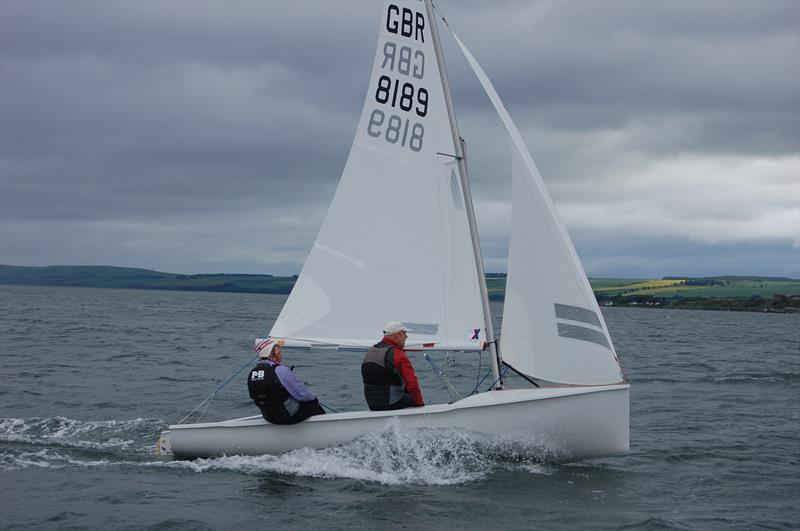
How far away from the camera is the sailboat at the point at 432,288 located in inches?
348

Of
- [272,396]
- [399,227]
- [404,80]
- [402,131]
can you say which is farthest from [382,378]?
[404,80]

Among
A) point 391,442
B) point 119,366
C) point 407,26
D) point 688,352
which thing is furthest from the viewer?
point 688,352

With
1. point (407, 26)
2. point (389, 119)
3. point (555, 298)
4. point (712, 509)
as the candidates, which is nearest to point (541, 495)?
point (712, 509)

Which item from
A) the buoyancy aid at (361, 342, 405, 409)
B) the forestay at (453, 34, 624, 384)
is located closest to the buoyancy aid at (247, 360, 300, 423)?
the buoyancy aid at (361, 342, 405, 409)

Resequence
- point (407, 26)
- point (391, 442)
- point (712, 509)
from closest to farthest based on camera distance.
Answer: point (712, 509)
point (391, 442)
point (407, 26)

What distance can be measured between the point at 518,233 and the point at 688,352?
21190mm

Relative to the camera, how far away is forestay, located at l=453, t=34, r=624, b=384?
903cm

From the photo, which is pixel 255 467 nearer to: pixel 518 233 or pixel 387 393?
pixel 387 393

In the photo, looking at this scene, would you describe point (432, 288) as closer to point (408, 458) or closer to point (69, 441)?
point (408, 458)

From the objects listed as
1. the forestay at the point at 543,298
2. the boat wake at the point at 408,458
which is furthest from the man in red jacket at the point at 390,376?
the forestay at the point at 543,298

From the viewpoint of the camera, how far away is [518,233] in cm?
934

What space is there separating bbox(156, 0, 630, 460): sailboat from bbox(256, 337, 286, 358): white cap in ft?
0.67

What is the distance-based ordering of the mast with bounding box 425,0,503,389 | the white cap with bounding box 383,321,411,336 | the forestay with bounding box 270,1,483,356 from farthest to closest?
the forestay with bounding box 270,1,483,356, the mast with bounding box 425,0,503,389, the white cap with bounding box 383,321,411,336

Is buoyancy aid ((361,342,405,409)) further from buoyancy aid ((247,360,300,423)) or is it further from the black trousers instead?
buoyancy aid ((247,360,300,423))
